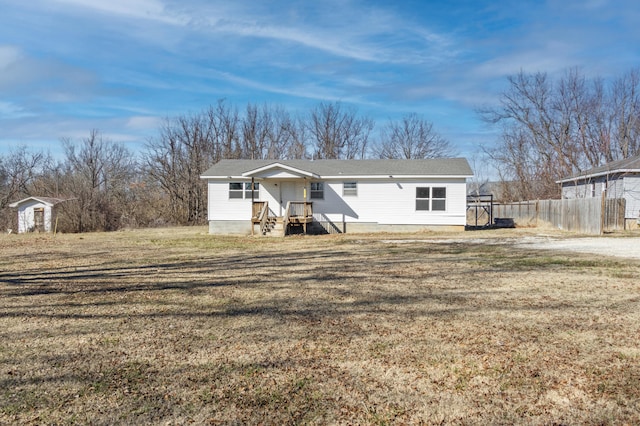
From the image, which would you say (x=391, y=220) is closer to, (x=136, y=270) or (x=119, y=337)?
(x=136, y=270)

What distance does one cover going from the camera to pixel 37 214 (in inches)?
956

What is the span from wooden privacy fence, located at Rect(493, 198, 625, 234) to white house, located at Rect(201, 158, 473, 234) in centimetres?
484

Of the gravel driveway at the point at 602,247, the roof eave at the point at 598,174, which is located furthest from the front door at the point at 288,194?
the roof eave at the point at 598,174

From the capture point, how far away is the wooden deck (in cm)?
1922

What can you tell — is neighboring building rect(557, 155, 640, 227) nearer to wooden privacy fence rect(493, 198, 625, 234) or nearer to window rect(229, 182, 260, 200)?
wooden privacy fence rect(493, 198, 625, 234)

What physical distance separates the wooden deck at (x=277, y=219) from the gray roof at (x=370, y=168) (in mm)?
1987

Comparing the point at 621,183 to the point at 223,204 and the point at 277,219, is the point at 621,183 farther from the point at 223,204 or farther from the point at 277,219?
the point at 223,204

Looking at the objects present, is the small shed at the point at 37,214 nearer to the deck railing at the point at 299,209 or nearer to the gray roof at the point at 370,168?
the gray roof at the point at 370,168

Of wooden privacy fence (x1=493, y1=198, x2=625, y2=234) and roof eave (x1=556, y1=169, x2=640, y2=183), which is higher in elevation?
roof eave (x1=556, y1=169, x2=640, y2=183)

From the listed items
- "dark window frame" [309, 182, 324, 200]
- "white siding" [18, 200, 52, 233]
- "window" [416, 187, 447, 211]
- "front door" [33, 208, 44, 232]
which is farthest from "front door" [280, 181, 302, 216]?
"front door" [33, 208, 44, 232]

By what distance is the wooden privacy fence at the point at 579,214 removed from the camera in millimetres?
18297

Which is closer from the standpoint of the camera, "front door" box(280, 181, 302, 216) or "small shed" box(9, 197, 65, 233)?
"front door" box(280, 181, 302, 216)

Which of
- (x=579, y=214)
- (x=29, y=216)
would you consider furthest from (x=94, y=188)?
(x=579, y=214)

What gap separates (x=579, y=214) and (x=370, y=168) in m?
9.53
